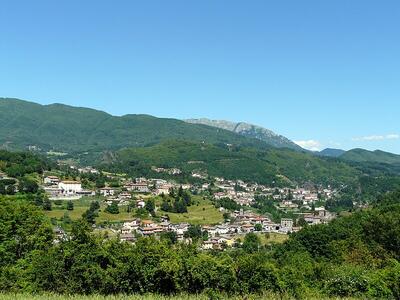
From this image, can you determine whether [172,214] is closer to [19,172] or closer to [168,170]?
[19,172]

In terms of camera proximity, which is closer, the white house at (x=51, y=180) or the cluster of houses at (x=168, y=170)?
the white house at (x=51, y=180)

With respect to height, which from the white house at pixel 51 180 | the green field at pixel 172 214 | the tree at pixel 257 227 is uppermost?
the white house at pixel 51 180

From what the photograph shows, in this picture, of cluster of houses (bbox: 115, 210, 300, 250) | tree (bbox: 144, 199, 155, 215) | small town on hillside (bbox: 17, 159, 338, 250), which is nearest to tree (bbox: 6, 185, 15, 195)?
small town on hillside (bbox: 17, 159, 338, 250)

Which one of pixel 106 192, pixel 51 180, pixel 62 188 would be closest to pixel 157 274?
pixel 62 188

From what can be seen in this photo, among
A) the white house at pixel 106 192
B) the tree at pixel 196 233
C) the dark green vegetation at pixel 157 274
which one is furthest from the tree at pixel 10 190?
the dark green vegetation at pixel 157 274

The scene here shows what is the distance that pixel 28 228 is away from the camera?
69.0ft

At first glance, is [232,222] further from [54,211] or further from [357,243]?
[357,243]

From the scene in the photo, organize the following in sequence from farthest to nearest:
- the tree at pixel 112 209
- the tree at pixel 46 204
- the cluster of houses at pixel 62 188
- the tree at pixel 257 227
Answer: the tree at pixel 257 227
the cluster of houses at pixel 62 188
the tree at pixel 112 209
the tree at pixel 46 204

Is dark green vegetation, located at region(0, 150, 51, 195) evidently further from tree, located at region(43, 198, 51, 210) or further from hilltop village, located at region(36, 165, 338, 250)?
tree, located at region(43, 198, 51, 210)

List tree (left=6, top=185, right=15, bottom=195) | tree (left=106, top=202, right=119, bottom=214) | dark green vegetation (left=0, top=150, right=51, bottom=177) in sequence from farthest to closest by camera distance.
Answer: dark green vegetation (left=0, top=150, right=51, bottom=177), tree (left=106, top=202, right=119, bottom=214), tree (left=6, top=185, right=15, bottom=195)

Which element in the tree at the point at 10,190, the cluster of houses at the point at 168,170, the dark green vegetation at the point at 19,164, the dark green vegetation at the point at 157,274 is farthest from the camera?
the cluster of houses at the point at 168,170

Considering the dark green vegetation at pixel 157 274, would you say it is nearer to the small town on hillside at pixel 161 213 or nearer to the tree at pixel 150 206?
the small town on hillside at pixel 161 213

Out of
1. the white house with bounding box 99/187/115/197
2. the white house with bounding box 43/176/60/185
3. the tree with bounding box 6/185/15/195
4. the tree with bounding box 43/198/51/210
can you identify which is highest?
the white house with bounding box 43/176/60/185

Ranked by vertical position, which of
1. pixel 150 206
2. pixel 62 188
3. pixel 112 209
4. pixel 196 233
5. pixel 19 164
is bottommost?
pixel 196 233
